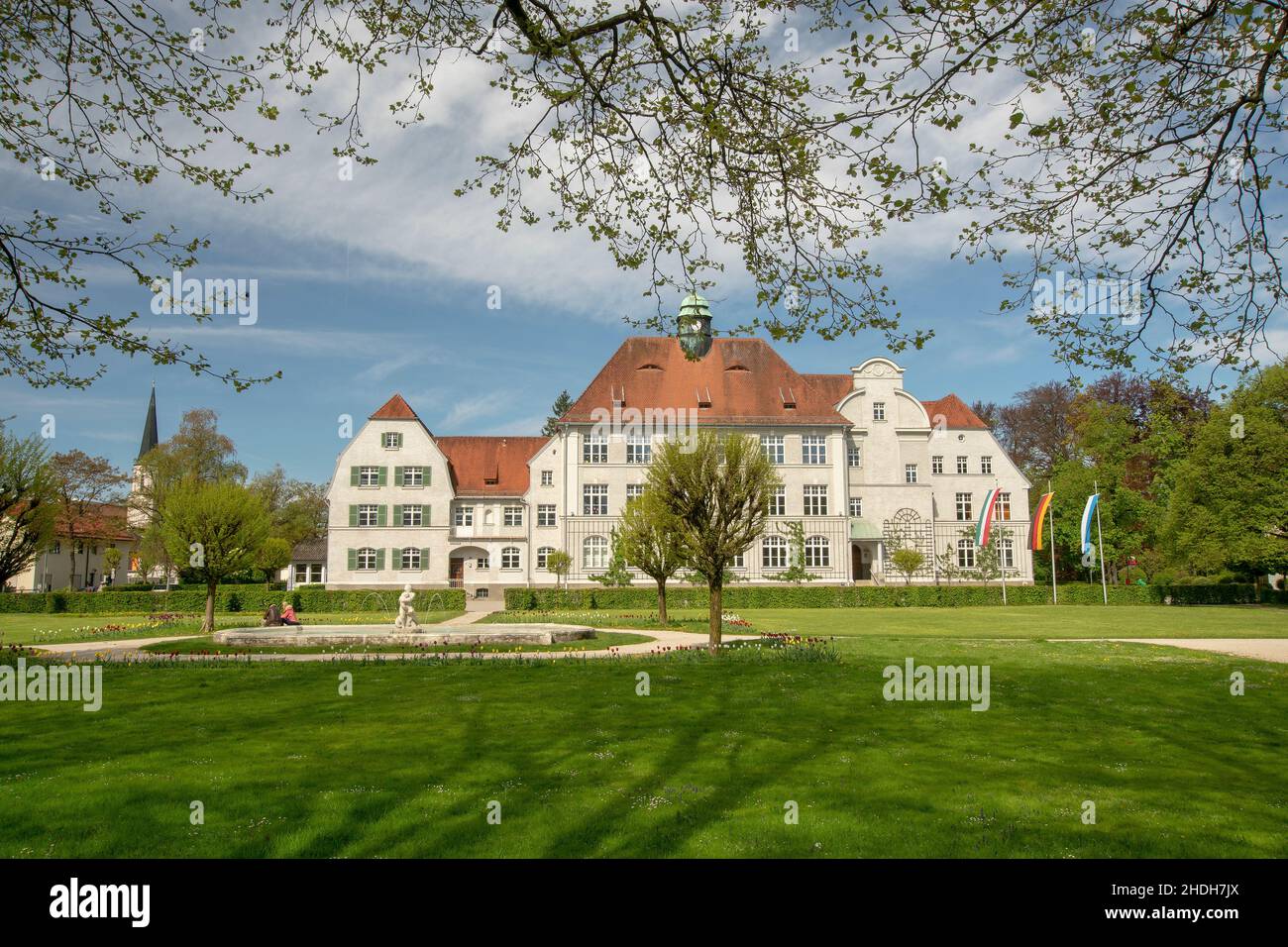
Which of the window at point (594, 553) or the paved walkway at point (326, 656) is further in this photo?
the window at point (594, 553)

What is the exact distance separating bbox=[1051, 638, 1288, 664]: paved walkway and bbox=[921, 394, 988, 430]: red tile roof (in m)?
33.8

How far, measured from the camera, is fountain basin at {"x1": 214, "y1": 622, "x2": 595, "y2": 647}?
2230 centimetres

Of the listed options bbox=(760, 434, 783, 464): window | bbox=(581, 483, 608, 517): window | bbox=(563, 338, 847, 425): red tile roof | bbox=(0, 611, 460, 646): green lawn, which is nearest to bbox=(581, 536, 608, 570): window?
bbox=(581, 483, 608, 517): window

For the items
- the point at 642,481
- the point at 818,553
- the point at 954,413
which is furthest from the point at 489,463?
the point at 954,413

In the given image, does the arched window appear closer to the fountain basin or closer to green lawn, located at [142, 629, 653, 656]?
green lawn, located at [142, 629, 653, 656]

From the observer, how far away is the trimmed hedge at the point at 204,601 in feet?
132

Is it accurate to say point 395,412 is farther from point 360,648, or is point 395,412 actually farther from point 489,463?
point 360,648

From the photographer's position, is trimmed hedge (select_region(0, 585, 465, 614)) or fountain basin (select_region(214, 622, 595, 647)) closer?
fountain basin (select_region(214, 622, 595, 647))

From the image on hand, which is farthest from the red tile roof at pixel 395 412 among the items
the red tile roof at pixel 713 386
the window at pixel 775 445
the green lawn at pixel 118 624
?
the window at pixel 775 445

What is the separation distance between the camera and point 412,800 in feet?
22.1

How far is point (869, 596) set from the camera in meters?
43.2

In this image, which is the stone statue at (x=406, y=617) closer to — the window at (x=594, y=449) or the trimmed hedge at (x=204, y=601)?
the trimmed hedge at (x=204, y=601)

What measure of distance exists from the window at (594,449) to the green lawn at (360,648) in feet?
94.6
